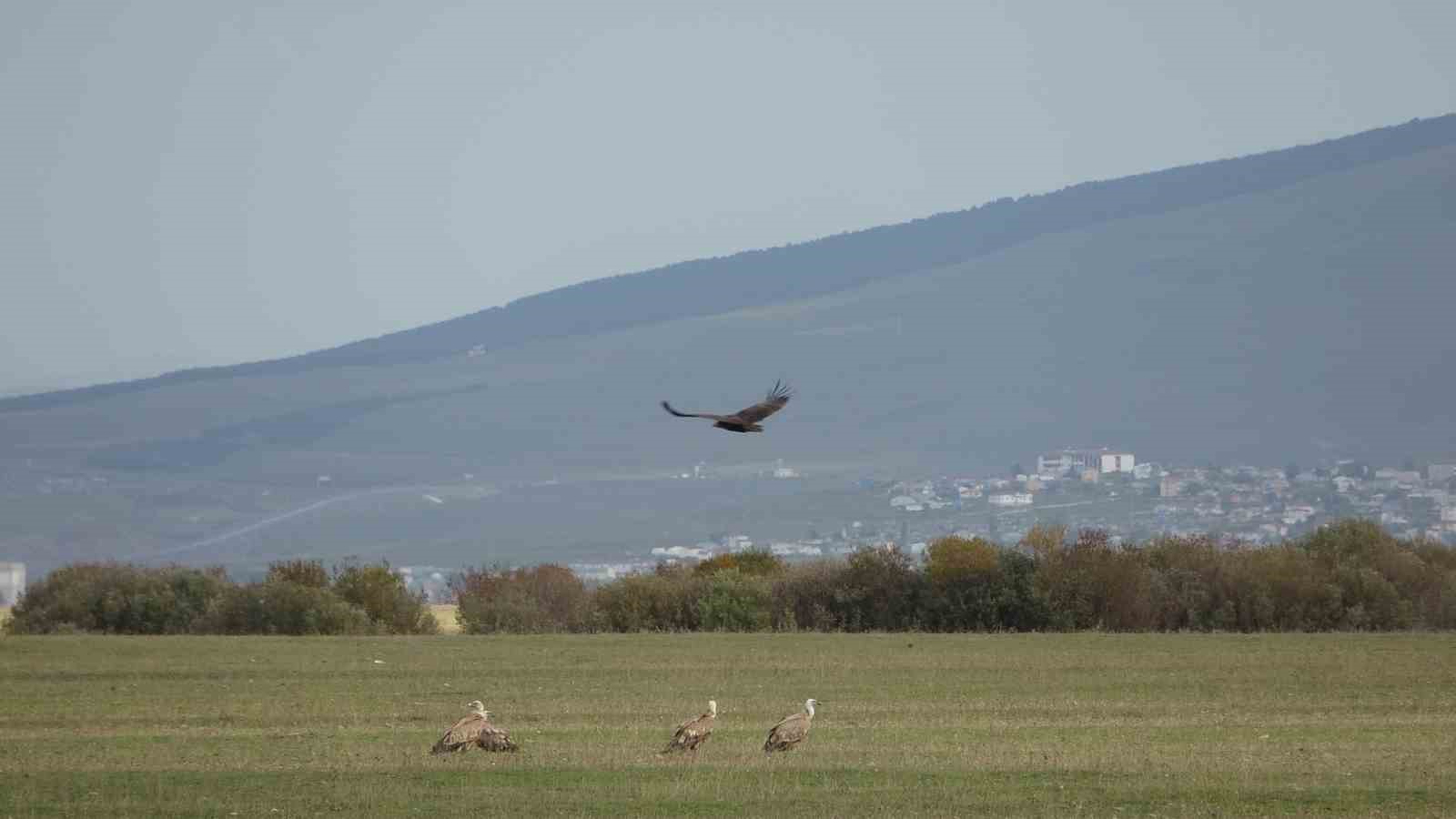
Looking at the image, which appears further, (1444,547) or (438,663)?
(1444,547)

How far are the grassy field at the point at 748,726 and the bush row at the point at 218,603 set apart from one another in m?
5.58

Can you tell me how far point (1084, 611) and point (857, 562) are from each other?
523 centimetres

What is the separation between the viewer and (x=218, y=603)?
46.7 m

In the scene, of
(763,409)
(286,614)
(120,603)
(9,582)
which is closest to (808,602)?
(286,614)

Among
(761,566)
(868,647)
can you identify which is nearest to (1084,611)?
(868,647)

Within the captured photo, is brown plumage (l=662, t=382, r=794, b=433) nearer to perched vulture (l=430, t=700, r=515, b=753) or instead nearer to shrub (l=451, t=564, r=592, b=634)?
perched vulture (l=430, t=700, r=515, b=753)

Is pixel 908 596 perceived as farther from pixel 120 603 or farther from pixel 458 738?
pixel 458 738

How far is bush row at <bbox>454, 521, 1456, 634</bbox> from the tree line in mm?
39

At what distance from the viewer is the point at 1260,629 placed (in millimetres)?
44125

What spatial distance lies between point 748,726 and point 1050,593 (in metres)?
→ 21.3

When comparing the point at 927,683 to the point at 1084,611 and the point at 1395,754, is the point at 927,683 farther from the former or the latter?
the point at 1084,611

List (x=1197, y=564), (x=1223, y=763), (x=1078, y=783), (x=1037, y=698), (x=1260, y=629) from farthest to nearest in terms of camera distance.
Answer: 1. (x=1197, y=564)
2. (x=1260, y=629)
3. (x=1037, y=698)
4. (x=1223, y=763)
5. (x=1078, y=783)

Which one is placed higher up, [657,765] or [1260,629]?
[657,765]

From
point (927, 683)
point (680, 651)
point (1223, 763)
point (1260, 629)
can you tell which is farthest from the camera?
point (1260, 629)
